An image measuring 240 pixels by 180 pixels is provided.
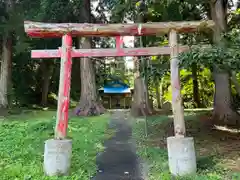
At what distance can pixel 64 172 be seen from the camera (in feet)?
19.7

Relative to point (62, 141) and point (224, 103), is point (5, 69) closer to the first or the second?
point (224, 103)

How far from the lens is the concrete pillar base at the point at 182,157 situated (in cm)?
589

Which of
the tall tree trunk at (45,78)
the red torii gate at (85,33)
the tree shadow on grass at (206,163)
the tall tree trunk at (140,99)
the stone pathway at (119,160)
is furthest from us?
the tall tree trunk at (45,78)

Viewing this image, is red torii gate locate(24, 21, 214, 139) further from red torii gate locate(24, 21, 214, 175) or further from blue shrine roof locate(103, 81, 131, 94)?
blue shrine roof locate(103, 81, 131, 94)

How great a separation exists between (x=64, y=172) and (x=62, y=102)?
1.47m

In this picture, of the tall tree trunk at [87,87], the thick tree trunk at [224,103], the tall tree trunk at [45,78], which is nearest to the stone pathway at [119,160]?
the thick tree trunk at [224,103]

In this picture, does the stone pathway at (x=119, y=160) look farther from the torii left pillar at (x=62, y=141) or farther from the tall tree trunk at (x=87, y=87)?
the tall tree trunk at (x=87, y=87)

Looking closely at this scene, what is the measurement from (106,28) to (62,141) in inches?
106

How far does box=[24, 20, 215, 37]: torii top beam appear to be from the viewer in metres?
6.51

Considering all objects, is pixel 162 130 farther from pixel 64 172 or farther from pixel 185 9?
pixel 64 172

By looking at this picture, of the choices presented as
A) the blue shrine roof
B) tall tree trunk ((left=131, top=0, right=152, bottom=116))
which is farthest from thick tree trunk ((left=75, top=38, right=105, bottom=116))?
the blue shrine roof

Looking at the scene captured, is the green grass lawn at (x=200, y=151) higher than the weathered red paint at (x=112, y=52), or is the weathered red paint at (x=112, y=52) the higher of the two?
the weathered red paint at (x=112, y=52)

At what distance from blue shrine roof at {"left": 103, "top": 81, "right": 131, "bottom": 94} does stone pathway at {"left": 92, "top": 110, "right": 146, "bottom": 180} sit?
48.5ft

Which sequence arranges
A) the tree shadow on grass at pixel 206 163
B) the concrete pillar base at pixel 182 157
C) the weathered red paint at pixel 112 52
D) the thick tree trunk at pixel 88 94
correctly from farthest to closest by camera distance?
the thick tree trunk at pixel 88 94
the weathered red paint at pixel 112 52
the tree shadow on grass at pixel 206 163
the concrete pillar base at pixel 182 157
